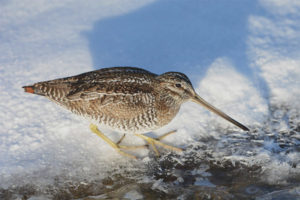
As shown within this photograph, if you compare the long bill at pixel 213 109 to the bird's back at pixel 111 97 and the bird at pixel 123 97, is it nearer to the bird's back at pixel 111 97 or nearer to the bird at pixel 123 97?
the bird at pixel 123 97

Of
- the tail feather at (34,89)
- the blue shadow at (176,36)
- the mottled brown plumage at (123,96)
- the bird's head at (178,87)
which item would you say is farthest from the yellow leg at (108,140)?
the blue shadow at (176,36)

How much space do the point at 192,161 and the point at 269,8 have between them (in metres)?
3.75

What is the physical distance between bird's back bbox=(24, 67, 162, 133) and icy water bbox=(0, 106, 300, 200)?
0.48 m

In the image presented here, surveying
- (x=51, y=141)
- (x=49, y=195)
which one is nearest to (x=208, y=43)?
(x=51, y=141)

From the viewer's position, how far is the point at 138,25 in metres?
6.59

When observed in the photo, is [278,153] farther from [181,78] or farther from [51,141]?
[51,141]

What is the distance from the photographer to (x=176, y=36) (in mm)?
6355

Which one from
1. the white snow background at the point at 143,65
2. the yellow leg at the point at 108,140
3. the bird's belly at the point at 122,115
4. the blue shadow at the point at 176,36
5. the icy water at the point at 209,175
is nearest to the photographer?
the icy water at the point at 209,175

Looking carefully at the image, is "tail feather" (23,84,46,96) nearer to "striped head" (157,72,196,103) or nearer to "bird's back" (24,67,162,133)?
"bird's back" (24,67,162,133)

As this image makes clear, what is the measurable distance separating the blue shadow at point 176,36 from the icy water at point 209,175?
4.47ft

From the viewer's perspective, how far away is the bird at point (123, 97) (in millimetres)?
4102

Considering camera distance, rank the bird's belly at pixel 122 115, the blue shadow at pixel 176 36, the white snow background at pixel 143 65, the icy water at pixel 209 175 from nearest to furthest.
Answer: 1. the icy water at pixel 209 175
2. the bird's belly at pixel 122 115
3. the white snow background at pixel 143 65
4. the blue shadow at pixel 176 36

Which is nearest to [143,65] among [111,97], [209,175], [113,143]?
[113,143]

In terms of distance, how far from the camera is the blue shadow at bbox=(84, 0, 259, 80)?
5859 mm
